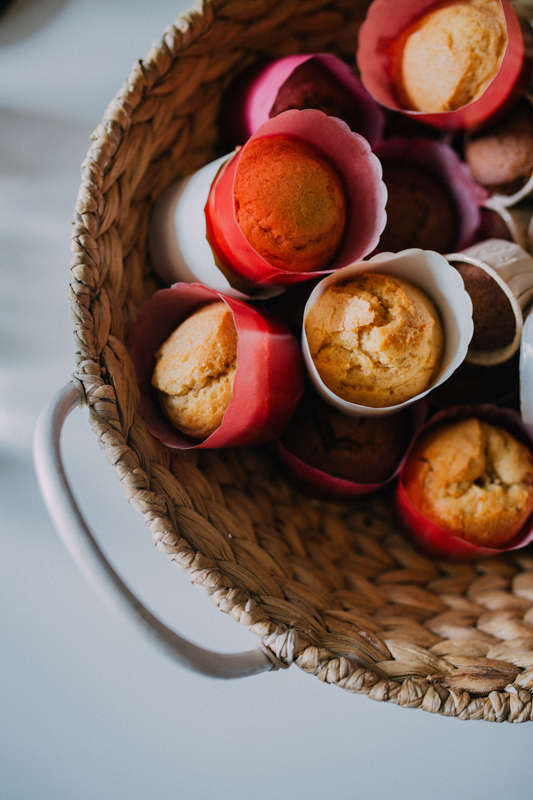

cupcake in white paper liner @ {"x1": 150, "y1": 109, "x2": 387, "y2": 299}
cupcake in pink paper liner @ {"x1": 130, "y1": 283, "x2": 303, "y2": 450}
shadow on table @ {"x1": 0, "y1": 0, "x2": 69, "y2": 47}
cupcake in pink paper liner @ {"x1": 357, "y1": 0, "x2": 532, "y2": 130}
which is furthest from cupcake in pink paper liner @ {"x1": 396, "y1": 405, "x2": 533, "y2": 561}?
shadow on table @ {"x1": 0, "y1": 0, "x2": 69, "y2": 47}

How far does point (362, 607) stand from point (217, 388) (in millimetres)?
468

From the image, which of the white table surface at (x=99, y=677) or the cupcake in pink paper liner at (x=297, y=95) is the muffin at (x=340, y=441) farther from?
the cupcake in pink paper liner at (x=297, y=95)

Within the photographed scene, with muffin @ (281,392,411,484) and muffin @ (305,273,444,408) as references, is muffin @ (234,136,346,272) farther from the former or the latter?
muffin @ (281,392,411,484)

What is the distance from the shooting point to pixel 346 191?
0.94 meters

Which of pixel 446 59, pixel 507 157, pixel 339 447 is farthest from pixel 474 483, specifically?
Result: pixel 446 59

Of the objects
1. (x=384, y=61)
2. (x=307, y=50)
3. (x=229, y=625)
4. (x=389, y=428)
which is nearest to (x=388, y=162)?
(x=384, y=61)

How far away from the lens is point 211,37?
969 millimetres

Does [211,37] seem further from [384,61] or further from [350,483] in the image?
[350,483]

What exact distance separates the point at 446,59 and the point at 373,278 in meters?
0.45

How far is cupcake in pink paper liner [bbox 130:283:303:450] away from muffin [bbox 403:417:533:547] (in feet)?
0.97

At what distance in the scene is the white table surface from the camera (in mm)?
1012

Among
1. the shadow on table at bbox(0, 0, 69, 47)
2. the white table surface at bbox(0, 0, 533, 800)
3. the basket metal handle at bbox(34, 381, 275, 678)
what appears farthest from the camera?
the shadow on table at bbox(0, 0, 69, 47)

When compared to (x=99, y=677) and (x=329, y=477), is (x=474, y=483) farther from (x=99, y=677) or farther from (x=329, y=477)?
(x=99, y=677)

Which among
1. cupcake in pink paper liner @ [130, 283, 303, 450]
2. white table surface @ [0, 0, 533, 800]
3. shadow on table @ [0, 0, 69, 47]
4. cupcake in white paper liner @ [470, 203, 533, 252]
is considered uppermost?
shadow on table @ [0, 0, 69, 47]
